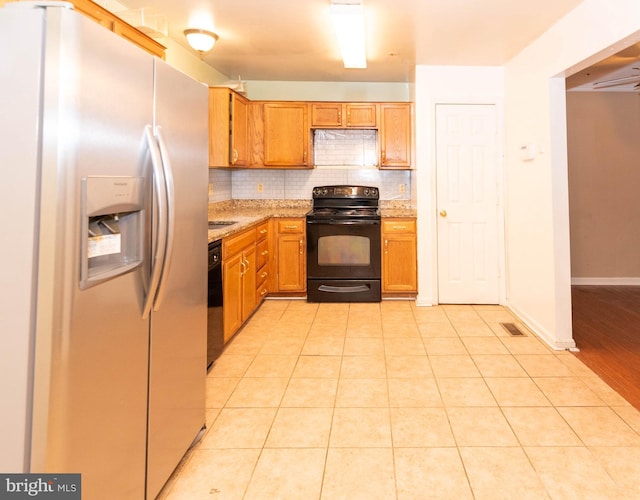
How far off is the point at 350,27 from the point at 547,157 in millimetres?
1787

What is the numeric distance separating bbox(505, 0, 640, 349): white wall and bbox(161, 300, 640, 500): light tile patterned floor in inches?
17.6

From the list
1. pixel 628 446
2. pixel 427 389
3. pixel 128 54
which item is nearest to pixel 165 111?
pixel 128 54

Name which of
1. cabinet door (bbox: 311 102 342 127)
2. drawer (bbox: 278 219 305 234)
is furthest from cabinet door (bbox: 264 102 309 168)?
drawer (bbox: 278 219 305 234)

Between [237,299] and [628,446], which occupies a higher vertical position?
[237,299]

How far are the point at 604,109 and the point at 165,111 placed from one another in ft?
18.5

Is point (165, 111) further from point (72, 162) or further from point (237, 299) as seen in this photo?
point (237, 299)

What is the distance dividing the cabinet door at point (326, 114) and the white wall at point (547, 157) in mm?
1777

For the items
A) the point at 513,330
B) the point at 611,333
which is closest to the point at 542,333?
the point at 513,330

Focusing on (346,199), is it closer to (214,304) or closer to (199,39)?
(199,39)

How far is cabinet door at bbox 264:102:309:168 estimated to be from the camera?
484cm

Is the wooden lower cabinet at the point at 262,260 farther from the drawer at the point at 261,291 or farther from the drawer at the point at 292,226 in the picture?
the drawer at the point at 292,226

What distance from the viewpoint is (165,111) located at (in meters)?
1.51

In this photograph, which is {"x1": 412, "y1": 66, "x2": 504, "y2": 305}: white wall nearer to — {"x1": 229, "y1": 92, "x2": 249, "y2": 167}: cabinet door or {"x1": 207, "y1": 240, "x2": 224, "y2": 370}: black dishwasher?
{"x1": 229, "y1": 92, "x2": 249, "y2": 167}: cabinet door

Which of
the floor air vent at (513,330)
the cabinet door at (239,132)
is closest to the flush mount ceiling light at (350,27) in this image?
the cabinet door at (239,132)
